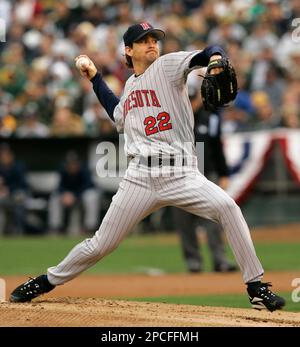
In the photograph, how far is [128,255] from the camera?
13.2 m

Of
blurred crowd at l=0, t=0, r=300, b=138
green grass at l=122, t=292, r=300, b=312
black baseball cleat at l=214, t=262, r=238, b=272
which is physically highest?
blurred crowd at l=0, t=0, r=300, b=138

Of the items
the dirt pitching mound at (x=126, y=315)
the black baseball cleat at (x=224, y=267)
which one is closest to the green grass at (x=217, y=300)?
the dirt pitching mound at (x=126, y=315)

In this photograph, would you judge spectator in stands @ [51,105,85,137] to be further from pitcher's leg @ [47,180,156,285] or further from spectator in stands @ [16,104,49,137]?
pitcher's leg @ [47,180,156,285]

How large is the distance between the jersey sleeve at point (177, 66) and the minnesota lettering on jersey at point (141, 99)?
0.17 metres

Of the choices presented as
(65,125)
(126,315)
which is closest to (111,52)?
(65,125)

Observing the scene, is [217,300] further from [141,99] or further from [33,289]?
[141,99]

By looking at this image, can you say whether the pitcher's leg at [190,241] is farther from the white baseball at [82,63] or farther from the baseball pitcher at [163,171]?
the baseball pitcher at [163,171]

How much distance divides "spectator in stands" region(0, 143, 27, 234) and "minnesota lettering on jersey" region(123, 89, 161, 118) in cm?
902

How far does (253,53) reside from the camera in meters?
17.2

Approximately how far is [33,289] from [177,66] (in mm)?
1983

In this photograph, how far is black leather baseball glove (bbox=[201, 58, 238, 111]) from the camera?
242 inches

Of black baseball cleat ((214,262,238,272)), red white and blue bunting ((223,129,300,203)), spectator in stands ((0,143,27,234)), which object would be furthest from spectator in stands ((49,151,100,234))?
black baseball cleat ((214,262,238,272))
